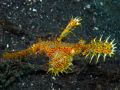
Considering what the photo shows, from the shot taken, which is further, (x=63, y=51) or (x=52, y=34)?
(x=52, y=34)

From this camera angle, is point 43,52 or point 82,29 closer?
point 43,52

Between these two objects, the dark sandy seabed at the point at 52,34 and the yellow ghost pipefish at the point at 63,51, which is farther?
the dark sandy seabed at the point at 52,34

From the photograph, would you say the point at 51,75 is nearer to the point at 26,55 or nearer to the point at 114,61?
the point at 26,55

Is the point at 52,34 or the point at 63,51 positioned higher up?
the point at 52,34

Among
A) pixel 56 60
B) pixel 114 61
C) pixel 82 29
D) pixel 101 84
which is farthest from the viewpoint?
pixel 82 29

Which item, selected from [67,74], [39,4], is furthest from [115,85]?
[39,4]

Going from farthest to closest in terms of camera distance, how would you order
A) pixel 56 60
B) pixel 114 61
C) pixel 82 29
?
pixel 82 29
pixel 114 61
pixel 56 60
